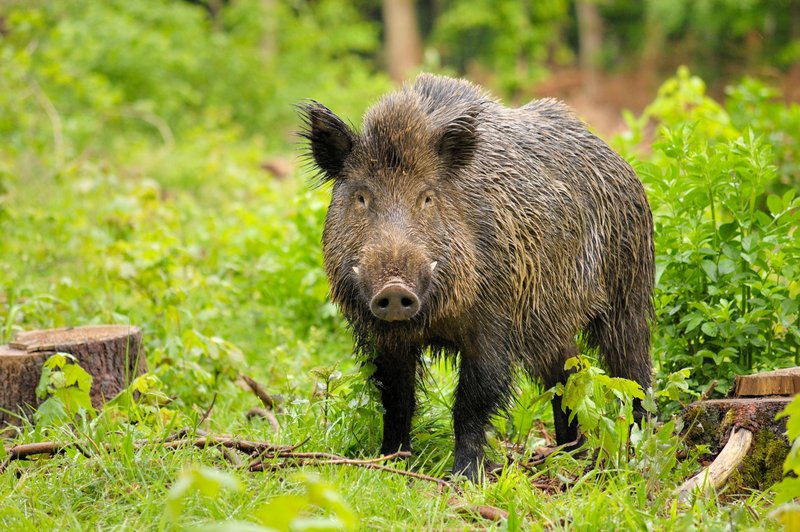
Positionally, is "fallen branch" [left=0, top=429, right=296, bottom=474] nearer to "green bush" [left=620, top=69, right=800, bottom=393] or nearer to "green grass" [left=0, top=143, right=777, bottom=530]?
"green grass" [left=0, top=143, right=777, bottom=530]

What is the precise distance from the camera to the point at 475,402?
427cm

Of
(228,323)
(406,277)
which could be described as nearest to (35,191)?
(228,323)

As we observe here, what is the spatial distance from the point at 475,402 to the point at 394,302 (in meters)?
0.80

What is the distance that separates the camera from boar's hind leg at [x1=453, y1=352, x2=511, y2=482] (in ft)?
14.0

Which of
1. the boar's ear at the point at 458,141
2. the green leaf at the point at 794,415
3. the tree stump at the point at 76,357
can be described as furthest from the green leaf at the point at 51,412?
the green leaf at the point at 794,415

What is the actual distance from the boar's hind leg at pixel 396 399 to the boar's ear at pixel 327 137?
866mm

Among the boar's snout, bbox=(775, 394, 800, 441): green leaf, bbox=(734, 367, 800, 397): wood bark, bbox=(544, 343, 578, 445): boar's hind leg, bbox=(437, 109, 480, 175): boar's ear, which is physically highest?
bbox=(437, 109, 480, 175): boar's ear

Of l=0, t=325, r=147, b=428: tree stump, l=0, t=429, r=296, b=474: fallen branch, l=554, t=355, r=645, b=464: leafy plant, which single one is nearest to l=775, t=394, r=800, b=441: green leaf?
l=554, t=355, r=645, b=464: leafy plant

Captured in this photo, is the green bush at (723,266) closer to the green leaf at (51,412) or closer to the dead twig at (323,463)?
the dead twig at (323,463)

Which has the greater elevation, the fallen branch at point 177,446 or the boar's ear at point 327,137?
the boar's ear at point 327,137

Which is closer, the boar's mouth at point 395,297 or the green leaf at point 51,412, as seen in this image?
the boar's mouth at point 395,297

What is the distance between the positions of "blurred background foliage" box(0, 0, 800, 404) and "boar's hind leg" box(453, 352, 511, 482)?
113cm

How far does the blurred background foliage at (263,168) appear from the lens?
4.84 meters

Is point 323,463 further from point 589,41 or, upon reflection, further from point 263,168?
point 589,41
